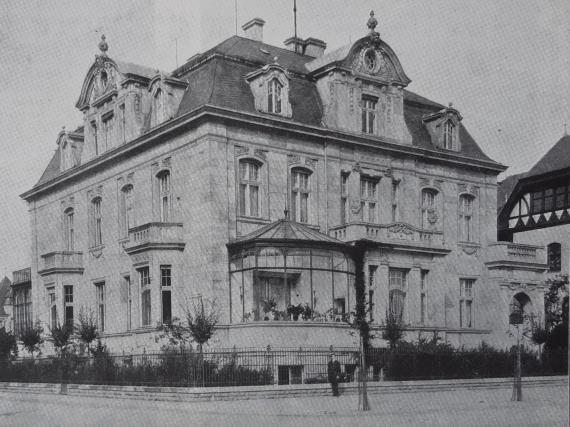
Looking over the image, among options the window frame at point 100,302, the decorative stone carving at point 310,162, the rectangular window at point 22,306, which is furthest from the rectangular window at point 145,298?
the rectangular window at point 22,306

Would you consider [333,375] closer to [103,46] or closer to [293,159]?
[293,159]

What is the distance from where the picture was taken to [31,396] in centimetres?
2814

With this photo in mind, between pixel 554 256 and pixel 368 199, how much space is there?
22.9 m

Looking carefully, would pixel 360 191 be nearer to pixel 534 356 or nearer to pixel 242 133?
pixel 242 133

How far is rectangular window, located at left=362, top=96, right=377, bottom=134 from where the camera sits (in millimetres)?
35719

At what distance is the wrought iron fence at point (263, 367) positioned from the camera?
23250 mm

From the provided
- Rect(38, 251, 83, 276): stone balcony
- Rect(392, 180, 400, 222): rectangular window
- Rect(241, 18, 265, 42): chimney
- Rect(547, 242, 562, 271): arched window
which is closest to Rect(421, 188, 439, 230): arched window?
Rect(392, 180, 400, 222): rectangular window

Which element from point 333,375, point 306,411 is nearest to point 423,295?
point 333,375

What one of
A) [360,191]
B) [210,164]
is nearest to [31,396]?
[210,164]

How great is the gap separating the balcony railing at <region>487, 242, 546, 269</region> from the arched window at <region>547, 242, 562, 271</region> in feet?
45.9

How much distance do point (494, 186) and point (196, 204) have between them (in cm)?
1689

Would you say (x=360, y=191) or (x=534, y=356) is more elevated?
(x=360, y=191)

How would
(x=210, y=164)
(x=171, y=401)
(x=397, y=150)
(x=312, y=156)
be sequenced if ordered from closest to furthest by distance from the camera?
1. (x=171, y=401)
2. (x=210, y=164)
3. (x=312, y=156)
4. (x=397, y=150)

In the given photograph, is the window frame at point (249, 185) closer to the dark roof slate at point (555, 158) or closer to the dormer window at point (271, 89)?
the dormer window at point (271, 89)
